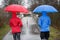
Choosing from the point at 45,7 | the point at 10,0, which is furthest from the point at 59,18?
the point at 10,0

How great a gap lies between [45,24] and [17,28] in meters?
1.18

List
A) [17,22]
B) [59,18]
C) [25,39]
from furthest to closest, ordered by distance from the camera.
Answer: [59,18], [25,39], [17,22]

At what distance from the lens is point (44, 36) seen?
1002 cm

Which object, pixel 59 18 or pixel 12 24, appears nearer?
pixel 12 24

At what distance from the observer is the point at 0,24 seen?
24156 mm

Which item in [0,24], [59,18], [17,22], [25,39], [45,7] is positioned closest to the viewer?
[17,22]

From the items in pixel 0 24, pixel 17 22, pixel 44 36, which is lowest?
pixel 0 24

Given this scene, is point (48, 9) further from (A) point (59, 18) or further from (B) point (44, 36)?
(A) point (59, 18)

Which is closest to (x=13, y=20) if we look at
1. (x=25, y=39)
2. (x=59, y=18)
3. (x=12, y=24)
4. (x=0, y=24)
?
(x=12, y=24)

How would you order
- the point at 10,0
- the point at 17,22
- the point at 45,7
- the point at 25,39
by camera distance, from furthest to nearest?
the point at 10,0
the point at 25,39
the point at 45,7
the point at 17,22

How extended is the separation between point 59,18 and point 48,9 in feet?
37.6

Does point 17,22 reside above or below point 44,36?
above

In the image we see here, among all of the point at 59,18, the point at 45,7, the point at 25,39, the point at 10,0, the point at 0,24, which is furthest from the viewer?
the point at 10,0

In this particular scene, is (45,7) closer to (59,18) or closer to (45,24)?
(45,24)
